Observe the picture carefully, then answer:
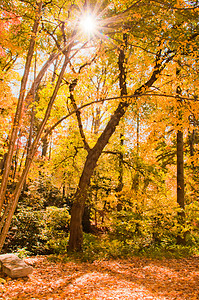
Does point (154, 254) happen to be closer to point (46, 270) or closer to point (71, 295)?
point (46, 270)

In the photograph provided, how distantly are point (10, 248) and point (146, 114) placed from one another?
5.82 metres

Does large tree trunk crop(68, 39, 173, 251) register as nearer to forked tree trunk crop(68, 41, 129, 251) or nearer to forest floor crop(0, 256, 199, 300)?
forked tree trunk crop(68, 41, 129, 251)

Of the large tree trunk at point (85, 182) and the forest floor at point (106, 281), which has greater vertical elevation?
the large tree trunk at point (85, 182)

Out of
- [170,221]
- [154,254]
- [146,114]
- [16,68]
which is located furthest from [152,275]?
[16,68]

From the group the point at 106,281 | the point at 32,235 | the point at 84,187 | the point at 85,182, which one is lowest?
the point at 106,281

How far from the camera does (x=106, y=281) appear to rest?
4.04 metres

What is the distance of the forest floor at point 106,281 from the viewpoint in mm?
3319

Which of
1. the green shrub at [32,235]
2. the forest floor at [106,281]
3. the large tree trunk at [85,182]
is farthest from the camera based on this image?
the large tree trunk at [85,182]

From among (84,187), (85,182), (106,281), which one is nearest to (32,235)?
(84,187)

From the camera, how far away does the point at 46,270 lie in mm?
4574

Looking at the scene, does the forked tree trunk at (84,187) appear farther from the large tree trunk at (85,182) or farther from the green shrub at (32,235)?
the green shrub at (32,235)

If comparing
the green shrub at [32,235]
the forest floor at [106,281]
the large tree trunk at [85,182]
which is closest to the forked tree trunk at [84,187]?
the large tree trunk at [85,182]

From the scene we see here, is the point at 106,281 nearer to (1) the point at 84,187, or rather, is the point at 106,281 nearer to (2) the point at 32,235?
(1) the point at 84,187

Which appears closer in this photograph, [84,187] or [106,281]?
[106,281]
